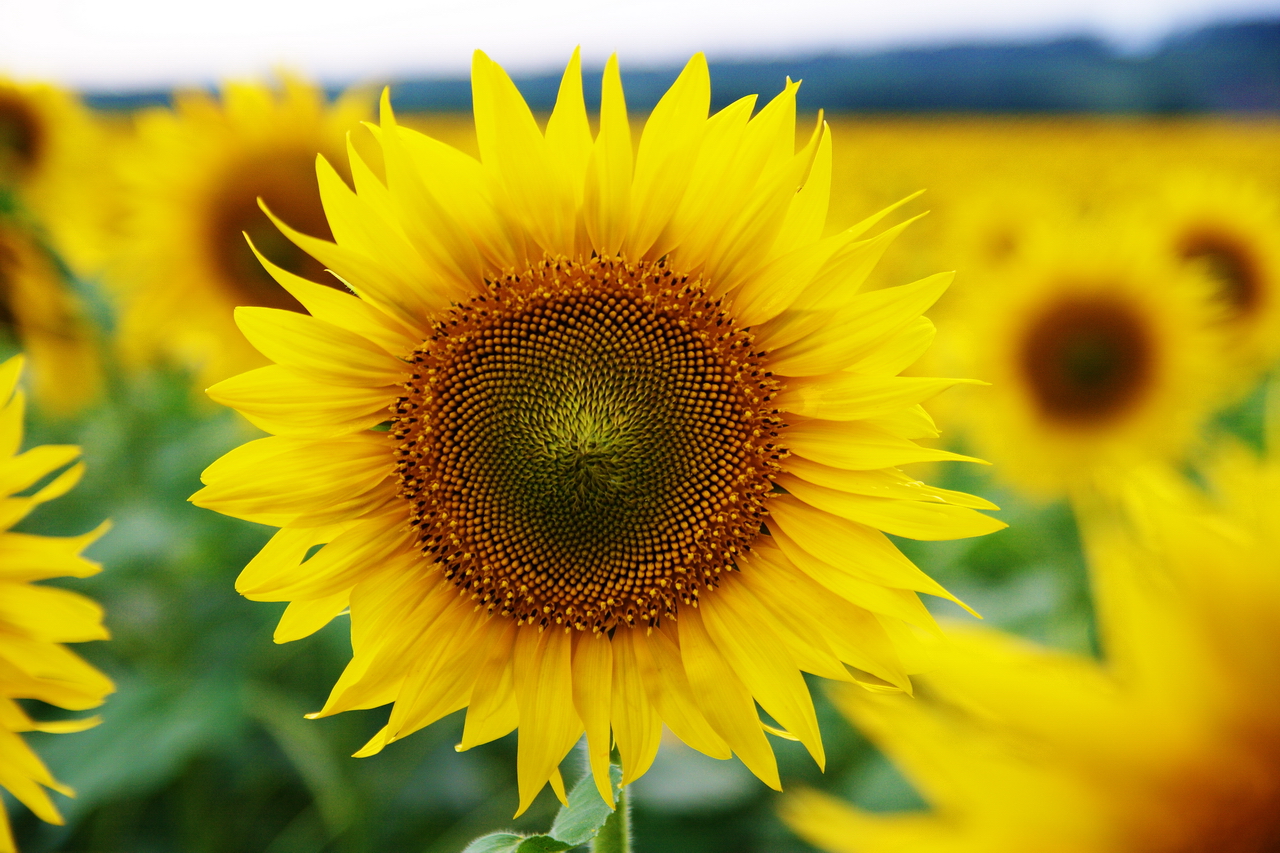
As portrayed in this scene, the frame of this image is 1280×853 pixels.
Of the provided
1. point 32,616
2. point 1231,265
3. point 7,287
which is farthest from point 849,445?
point 1231,265

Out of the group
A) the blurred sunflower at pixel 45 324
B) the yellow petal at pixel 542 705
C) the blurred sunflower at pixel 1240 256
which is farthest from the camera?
the blurred sunflower at pixel 1240 256

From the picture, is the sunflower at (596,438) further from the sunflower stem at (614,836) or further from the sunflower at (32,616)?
the sunflower at (32,616)

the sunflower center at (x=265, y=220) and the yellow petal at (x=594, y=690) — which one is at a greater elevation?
the sunflower center at (x=265, y=220)

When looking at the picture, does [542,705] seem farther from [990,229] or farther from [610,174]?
[990,229]

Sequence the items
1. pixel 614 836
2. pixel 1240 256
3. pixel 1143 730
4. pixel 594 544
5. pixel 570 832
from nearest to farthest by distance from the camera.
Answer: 1. pixel 1143 730
2. pixel 570 832
3. pixel 614 836
4. pixel 594 544
5. pixel 1240 256

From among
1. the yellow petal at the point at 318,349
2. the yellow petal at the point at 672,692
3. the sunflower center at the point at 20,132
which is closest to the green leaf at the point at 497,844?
the yellow petal at the point at 672,692

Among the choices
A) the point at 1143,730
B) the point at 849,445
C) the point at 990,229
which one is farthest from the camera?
the point at 990,229

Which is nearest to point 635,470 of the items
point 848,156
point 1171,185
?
point 1171,185
